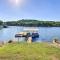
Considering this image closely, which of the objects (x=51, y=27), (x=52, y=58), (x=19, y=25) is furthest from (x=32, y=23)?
(x=52, y=58)

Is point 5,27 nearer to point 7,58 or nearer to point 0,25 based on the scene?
point 0,25

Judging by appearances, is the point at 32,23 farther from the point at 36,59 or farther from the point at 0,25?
the point at 36,59

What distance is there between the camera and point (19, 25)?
85.7 m

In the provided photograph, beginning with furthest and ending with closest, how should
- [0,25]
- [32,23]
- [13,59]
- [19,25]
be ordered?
[19,25]
[0,25]
[32,23]
[13,59]

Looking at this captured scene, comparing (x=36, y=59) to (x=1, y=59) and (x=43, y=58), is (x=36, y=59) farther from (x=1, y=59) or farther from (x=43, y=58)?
(x=1, y=59)

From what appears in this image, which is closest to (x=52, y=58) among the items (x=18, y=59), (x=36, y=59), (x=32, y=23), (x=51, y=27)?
(x=36, y=59)

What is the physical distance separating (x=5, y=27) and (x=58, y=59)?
72972 millimetres

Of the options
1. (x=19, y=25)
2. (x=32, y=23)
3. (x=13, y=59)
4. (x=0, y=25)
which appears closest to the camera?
(x=13, y=59)

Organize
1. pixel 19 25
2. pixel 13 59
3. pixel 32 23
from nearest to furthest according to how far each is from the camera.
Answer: pixel 13 59 → pixel 32 23 → pixel 19 25

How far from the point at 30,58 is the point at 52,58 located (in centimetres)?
124

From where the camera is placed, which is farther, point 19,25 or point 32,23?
point 19,25

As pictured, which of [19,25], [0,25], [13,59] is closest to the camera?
[13,59]

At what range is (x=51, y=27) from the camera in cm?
8988

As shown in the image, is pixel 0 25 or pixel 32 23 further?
pixel 0 25
